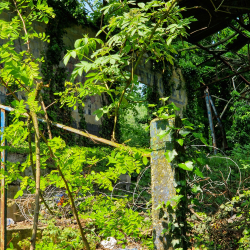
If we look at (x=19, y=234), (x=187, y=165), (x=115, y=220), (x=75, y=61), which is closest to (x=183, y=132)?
(x=187, y=165)

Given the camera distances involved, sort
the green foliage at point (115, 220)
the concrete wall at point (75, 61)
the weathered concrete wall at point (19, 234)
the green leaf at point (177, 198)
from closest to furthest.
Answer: the green leaf at point (177, 198)
the green foliage at point (115, 220)
the weathered concrete wall at point (19, 234)
the concrete wall at point (75, 61)

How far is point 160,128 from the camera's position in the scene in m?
2.21

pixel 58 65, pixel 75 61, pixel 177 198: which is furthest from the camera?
pixel 75 61

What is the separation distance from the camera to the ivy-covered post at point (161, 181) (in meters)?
2.11

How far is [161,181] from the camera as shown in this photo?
215 centimetres

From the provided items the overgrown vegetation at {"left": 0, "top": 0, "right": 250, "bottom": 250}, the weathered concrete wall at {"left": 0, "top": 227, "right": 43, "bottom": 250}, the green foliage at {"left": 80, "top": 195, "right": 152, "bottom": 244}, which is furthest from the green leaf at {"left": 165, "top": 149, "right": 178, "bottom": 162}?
the weathered concrete wall at {"left": 0, "top": 227, "right": 43, "bottom": 250}

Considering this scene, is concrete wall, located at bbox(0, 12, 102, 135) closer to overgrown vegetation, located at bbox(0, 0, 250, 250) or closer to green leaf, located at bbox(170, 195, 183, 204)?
overgrown vegetation, located at bbox(0, 0, 250, 250)

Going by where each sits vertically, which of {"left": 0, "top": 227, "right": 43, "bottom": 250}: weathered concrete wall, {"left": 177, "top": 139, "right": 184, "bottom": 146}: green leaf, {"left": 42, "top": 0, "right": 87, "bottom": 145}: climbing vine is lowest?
{"left": 0, "top": 227, "right": 43, "bottom": 250}: weathered concrete wall

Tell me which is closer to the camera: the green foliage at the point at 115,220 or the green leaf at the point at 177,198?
the green leaf at the point at 177,198

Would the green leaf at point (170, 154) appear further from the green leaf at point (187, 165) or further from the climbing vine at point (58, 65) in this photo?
the climbing vine at point (58, 65)

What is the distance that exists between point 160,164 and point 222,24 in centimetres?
502

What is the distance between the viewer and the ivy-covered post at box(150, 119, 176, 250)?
2.11m

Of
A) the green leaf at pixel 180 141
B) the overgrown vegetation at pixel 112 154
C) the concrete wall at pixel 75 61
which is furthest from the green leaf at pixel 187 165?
the concrete wall at pixel 75 61

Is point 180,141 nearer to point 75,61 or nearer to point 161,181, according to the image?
point 161,181
